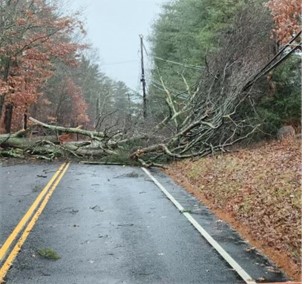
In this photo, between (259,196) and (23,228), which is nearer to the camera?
(23,228)

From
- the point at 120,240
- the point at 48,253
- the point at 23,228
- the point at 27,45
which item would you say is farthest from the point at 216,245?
the point at 27,45

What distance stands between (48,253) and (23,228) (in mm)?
1850

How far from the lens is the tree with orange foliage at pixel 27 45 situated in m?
22.3

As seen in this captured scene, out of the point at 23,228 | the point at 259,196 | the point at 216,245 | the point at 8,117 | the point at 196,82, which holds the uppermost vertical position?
the point at 196,82

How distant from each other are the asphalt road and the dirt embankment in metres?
0.37

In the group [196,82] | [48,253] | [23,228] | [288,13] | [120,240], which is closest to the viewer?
[48,253]

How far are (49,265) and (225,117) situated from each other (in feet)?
43.5

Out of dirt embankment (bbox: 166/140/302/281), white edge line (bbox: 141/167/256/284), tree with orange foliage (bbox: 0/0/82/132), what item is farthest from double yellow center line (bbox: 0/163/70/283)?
tree with orange foliage (bbox: 0/0/82/132)

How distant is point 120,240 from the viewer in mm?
7949

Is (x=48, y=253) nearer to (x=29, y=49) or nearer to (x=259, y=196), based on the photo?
(x=259, y=196)

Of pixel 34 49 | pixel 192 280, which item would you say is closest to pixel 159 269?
pixel 192 280

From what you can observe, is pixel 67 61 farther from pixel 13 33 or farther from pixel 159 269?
pixel 159 269

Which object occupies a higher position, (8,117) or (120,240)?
(8,117)

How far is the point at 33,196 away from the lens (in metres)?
12.2
